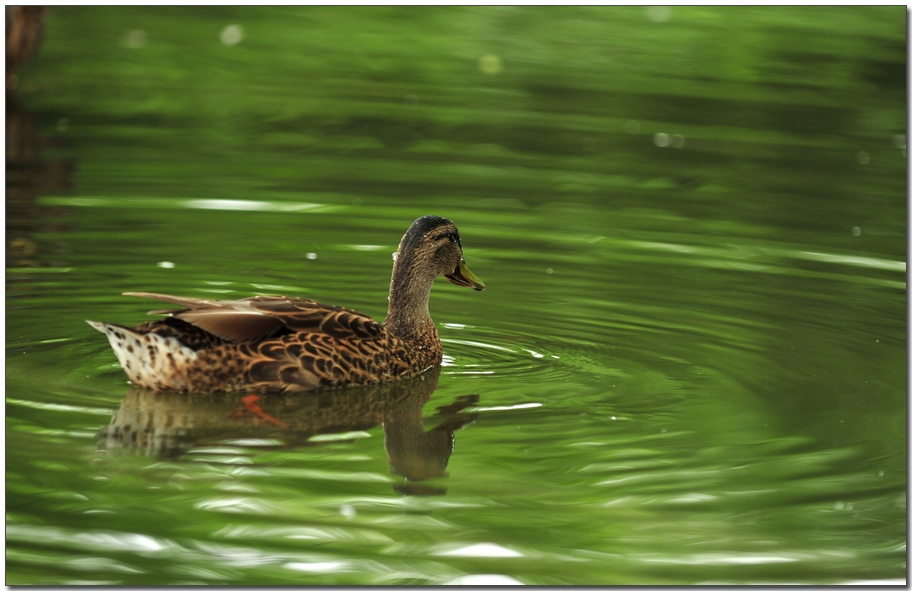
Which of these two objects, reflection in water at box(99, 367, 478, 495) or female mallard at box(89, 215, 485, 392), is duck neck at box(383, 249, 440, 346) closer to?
female mallard at box(89, 215, 485, 392)

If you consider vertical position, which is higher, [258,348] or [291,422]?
[258,348]

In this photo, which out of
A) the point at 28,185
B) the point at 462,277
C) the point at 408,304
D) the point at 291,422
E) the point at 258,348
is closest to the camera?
the point at 291,422

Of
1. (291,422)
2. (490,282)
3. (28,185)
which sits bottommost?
(291,422)

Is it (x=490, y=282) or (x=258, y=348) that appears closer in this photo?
(x=258, y=348)

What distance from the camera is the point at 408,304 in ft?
28.4

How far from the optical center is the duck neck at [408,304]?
28.0 ft

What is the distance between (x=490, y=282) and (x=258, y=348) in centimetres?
303

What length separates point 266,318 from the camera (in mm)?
7621

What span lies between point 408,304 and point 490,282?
1.77 m

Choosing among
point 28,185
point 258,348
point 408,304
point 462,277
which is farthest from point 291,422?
point 28,185

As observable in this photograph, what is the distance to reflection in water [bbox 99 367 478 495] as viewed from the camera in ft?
22.4

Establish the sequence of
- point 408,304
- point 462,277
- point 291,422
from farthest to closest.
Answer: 1. point 462,277
2. point 408,304
3. point 291,422

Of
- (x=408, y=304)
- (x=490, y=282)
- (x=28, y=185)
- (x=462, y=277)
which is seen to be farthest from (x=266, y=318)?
(x=28, y=185)

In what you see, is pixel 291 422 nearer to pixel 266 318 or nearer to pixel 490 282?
pixel 266 318
